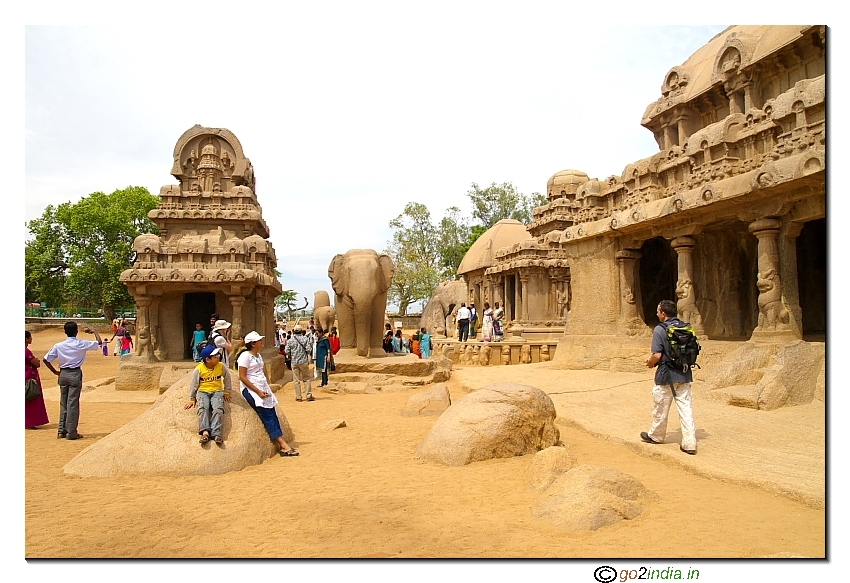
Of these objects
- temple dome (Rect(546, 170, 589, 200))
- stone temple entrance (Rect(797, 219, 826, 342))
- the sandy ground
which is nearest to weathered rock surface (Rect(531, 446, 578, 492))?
the sandy ground

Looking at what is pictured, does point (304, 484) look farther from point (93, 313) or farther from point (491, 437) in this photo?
point (93, 313)

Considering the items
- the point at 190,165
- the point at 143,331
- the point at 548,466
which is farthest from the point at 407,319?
the point at 548,466

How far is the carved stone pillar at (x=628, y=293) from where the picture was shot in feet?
36.0

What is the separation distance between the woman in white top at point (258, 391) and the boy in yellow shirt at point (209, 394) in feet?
0.97

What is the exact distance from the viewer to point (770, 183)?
775cm

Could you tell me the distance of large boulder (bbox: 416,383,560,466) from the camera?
17.9ft

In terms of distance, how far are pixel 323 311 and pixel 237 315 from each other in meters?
8.48

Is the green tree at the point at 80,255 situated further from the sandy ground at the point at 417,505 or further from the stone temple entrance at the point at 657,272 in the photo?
the stone temple entrance at the point at 657,272

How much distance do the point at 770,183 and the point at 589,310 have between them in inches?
182

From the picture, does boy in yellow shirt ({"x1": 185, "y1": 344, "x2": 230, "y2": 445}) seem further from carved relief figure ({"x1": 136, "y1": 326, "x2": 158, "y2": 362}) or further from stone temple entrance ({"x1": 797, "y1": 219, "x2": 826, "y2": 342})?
stone temple entrance ({"x1": 797, "y1": 219, "x2": 826, "y2": 342})

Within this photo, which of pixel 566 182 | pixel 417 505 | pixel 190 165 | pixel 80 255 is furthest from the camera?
pixel 566 182

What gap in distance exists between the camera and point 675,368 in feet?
17.5

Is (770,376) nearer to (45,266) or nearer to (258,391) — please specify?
(258,391)

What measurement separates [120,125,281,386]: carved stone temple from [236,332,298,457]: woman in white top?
602 centimetres
